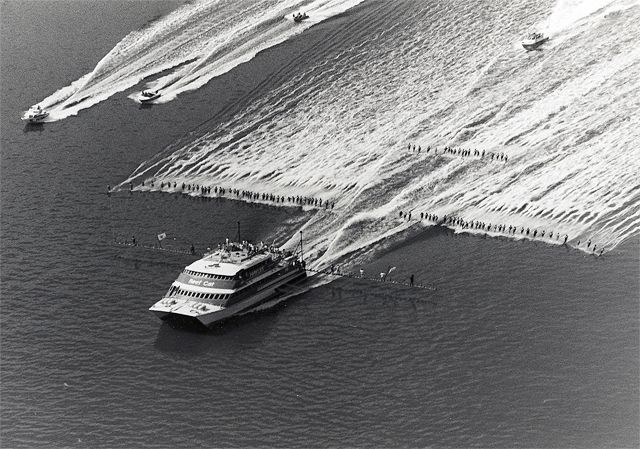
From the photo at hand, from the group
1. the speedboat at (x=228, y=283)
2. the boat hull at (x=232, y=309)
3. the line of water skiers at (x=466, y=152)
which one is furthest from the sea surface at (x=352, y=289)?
the speedboat at (x=228, y=283)

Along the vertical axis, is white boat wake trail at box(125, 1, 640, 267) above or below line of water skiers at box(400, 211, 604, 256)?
above

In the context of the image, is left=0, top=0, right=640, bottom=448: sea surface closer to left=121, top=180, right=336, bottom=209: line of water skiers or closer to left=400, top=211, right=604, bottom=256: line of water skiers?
left=400, top=211, right=604, bottom=256: line of water skiers

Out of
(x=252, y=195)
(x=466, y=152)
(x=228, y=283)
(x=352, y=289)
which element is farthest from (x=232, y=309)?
(x=466, y=152)

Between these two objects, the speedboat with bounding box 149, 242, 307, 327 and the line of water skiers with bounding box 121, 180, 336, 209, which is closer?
the speedboat with bounding box 149, 242, 307, 327

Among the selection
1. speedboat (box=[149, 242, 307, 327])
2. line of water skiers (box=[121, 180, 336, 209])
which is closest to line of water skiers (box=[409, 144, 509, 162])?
line of water skiers (box=[121, 180, 336, 209])

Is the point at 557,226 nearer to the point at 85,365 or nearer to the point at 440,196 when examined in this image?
the point at 440,196

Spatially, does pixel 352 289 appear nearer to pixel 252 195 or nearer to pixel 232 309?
pixel 232 309

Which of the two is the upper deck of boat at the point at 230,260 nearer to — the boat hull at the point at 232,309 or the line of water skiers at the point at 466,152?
the boat hull at the point at 232,309
